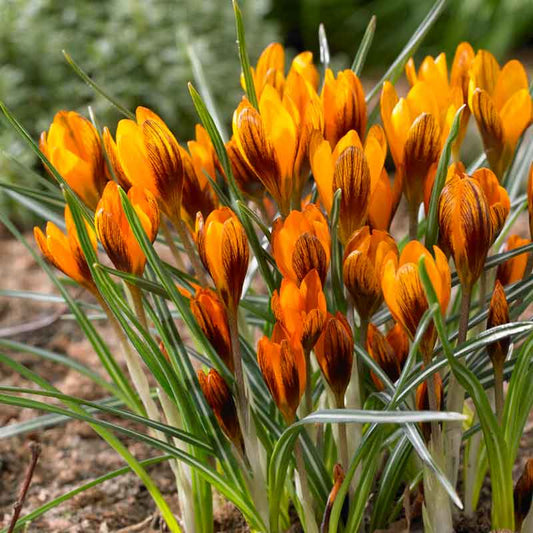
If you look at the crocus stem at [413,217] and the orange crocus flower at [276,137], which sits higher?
the orange crocus flower at [276,137]

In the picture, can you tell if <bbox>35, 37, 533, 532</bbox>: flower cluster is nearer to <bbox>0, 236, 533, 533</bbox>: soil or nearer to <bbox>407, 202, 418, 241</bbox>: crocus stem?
<bbox>407, 202, 418, 241</bbox>: crocus stem

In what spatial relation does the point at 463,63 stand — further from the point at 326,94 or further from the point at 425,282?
the point at 425,282

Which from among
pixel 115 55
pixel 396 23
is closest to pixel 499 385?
pixel 115 55

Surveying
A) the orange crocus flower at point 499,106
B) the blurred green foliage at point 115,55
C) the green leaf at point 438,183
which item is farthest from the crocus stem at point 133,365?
the blurred green foliage at point 115,55

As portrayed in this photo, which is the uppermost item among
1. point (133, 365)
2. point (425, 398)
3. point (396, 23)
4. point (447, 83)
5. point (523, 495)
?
point (396, 23)

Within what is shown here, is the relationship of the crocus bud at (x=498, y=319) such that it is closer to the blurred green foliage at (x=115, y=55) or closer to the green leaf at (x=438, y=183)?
the green leaf at (x=438, y=183)

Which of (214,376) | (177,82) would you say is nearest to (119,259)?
(214,376)

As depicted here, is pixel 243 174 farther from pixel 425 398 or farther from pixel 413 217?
pixel 425 398
